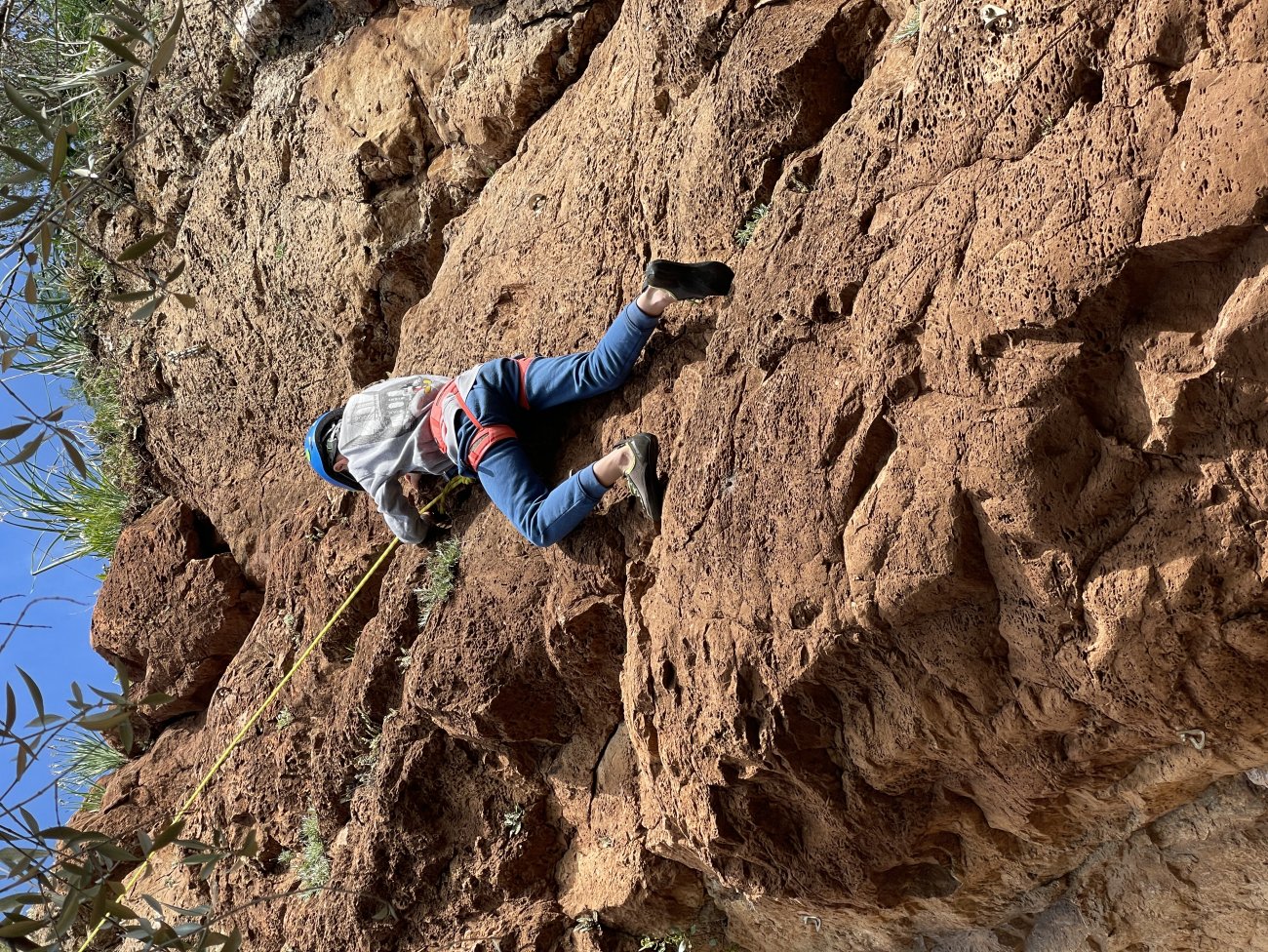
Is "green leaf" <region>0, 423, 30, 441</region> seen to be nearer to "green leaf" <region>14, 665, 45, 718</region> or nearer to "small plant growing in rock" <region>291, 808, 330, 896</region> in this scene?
"green leaf" <region>14, 665, 45, 718</region>

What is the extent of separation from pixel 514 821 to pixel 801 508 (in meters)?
2.07

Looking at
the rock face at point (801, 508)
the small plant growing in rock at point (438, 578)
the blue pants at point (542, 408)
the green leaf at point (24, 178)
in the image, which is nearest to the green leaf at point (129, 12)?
the green leaf at point (24, 178)

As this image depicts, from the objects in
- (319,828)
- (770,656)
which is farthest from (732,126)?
(319,828)

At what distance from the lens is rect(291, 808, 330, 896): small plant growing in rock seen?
479 centimetres

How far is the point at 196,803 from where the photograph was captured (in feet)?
18.2

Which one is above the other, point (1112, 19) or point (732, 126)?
point (732, 126)

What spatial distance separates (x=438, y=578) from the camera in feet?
15.1

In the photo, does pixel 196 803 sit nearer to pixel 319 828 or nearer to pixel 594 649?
pixel 319 828

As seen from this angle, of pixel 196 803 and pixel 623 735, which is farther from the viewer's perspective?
pixel 196 803

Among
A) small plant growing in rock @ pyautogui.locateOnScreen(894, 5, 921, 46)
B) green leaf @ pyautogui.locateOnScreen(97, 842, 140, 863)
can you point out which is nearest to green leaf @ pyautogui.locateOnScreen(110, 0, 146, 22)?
green leaf @ pyautogui.locateOnScreen(97, 842, 140, 863)

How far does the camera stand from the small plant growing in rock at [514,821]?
14.6 ft

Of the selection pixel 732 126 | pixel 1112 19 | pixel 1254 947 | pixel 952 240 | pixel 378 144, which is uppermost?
pixel 378 144

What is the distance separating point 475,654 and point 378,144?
9.26ft

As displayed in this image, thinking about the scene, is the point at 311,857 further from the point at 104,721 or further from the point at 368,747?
the point at 104,721
